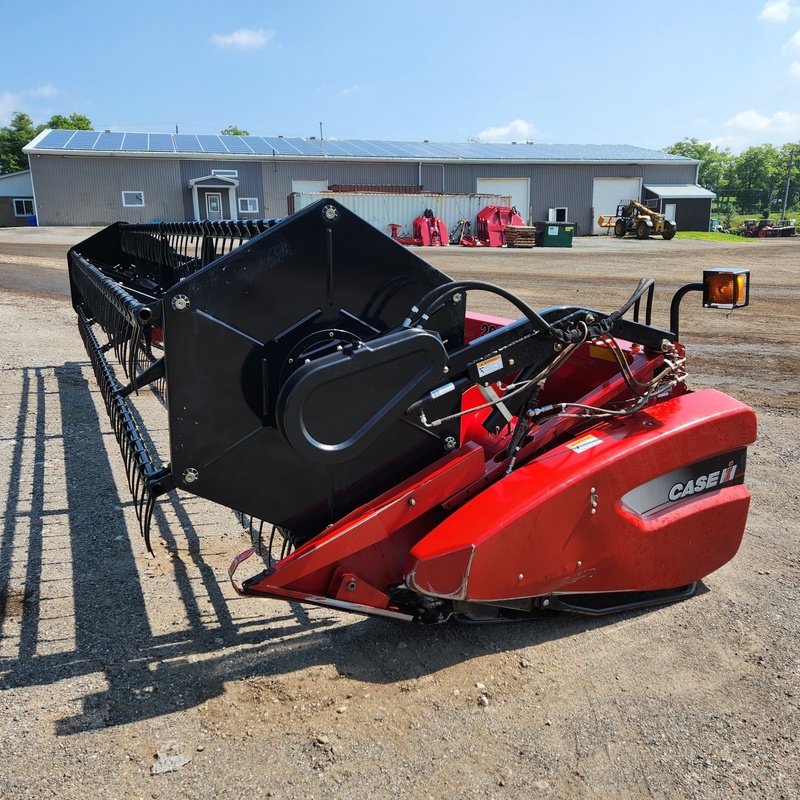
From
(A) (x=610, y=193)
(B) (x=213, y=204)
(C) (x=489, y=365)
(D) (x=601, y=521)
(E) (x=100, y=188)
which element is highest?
(E) (x=100, y=188)

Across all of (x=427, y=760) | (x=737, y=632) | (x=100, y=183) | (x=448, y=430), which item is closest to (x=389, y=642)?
(x=427, y=760)

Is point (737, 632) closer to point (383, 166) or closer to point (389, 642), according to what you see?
point (389, 642)

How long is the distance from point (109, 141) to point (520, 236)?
18.6m

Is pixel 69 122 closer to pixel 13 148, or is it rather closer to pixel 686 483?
pixel 13 148

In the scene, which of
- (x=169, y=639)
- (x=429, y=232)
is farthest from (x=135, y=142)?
(x=169, y=639)

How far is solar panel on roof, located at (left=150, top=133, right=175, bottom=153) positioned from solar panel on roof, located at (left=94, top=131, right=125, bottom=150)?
53.3 inches

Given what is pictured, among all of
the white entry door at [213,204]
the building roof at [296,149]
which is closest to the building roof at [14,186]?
the building roof at [296,149]

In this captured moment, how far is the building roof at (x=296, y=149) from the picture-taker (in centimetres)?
3117

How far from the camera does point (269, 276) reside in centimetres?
237

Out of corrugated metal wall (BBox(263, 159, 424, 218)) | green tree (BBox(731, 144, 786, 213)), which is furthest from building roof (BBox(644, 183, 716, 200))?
green tree (BBox(731, 144, 786, 213))

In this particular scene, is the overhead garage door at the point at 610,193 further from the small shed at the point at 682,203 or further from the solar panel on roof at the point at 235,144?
the solar panel on roof at the point at 235,144

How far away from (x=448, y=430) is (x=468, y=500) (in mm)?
268

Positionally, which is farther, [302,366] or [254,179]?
[254,179]

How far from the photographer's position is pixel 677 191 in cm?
3922
